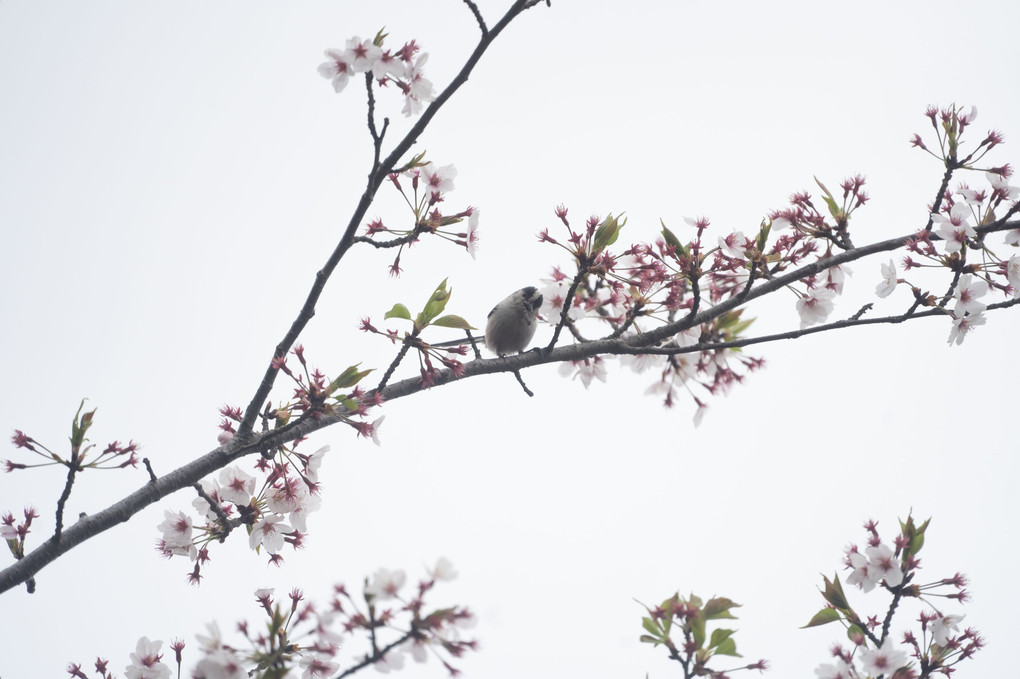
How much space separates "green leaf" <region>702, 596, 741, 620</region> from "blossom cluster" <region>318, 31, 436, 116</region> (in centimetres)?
300

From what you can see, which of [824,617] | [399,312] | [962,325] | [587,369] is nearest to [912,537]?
[824,617]

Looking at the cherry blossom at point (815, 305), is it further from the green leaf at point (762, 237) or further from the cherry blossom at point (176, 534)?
the cherry blossom at point (176, 534)

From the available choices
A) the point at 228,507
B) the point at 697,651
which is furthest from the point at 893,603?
the point at 228,507

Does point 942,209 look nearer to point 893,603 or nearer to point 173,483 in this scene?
point 893,603

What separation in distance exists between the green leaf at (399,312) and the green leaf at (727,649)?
2.38 m

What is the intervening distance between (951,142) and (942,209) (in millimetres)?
421

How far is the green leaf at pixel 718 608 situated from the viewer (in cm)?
430

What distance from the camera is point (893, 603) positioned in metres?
4.48

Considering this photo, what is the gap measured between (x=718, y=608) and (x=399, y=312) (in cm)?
231

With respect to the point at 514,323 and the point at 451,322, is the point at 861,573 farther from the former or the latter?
the point at 514,323

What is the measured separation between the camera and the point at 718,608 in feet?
14.2

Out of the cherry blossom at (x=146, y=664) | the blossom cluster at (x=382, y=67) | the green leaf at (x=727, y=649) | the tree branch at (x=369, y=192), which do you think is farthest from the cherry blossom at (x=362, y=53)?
the green leaf at (x=727, y=649)

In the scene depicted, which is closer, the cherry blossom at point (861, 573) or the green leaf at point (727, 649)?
the green leaf at point (727, 649)

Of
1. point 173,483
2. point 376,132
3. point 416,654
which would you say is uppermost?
point 376,132
